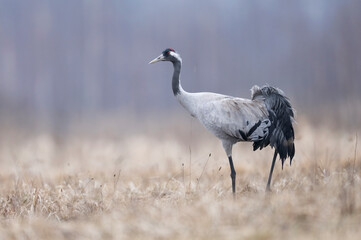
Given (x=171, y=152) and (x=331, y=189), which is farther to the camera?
(x=171, y=152)

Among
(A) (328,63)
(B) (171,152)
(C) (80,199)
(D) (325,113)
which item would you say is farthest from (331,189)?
(A) (328,63)

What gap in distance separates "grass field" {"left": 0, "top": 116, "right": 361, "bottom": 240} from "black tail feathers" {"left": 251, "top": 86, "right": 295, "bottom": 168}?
37cm

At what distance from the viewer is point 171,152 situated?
360 inches

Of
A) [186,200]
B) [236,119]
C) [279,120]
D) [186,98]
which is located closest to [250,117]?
[236,119]

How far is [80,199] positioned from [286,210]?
2.58 m

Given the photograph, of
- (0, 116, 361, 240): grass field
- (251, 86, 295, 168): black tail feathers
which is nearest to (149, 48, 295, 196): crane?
(251, 86, 295, 168): black tail feathers

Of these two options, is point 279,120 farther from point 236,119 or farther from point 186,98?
point 186,98

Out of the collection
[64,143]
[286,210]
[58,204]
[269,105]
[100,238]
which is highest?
[269,105]

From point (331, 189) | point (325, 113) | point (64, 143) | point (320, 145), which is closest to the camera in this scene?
point (331, 189)

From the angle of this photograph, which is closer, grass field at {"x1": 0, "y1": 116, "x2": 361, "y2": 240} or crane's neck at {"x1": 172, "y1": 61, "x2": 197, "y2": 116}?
grass field at {"x1": 0, "y1": 116, "x2": 361, "y2": 240}

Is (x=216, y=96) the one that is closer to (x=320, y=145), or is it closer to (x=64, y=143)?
(x=320, y=145)

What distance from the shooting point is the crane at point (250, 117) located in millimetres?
4773

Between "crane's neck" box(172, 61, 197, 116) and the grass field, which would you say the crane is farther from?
the grass field

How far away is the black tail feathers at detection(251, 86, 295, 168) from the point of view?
483 cm
